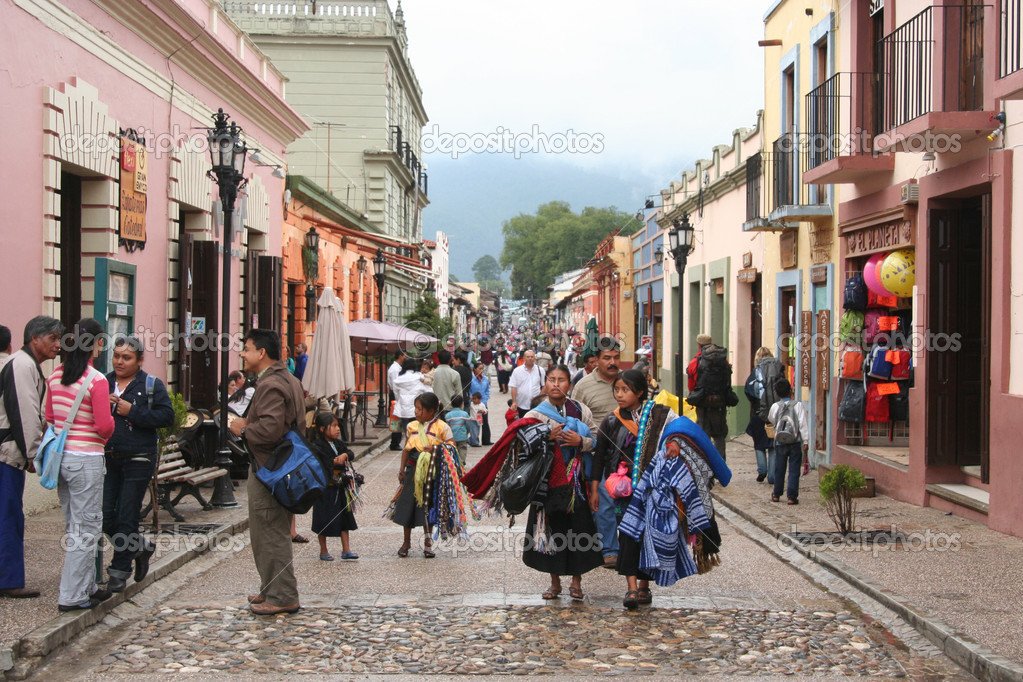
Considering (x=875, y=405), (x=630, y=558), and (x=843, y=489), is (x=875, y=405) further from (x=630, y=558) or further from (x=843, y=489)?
(x=630, y=558)

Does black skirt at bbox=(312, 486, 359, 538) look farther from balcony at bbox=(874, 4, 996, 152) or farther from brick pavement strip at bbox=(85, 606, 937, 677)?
balcony at bbox=(874, 4, 996, 152)

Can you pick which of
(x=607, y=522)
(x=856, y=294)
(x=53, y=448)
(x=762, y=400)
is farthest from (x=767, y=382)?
(x=53, y=448)

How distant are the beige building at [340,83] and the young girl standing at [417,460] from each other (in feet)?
77.7

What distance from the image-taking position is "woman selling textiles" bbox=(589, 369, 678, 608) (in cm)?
673

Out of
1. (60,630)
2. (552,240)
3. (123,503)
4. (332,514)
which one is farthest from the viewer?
(552,240)

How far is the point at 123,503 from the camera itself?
262 inches

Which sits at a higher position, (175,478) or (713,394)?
(713,394)

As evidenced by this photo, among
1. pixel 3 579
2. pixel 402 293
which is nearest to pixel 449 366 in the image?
pixel 3 579

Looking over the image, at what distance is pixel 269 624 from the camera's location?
6.38 metres

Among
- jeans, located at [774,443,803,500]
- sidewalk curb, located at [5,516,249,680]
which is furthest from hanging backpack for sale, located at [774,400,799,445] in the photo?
sidewalk curb, located at [5,516,249,680]

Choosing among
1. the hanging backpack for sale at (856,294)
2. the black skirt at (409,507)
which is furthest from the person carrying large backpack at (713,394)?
the black skirt at (409,507)

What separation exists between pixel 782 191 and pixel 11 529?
1237 centimetres

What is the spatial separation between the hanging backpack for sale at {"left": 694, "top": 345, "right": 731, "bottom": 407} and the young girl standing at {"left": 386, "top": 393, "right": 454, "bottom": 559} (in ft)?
18.2

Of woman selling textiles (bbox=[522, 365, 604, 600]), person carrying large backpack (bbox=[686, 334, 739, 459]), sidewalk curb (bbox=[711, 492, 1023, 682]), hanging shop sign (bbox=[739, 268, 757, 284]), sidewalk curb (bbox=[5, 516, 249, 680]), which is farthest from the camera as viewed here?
hanging shop sign (bbox=[739, 268, 757, 284])
